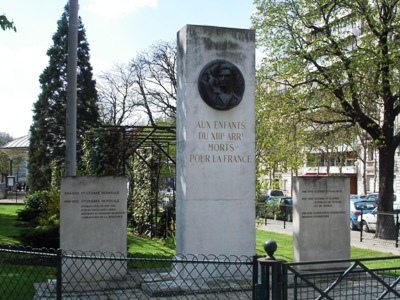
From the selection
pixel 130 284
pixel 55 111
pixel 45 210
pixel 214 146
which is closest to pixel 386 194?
pixel 45 210

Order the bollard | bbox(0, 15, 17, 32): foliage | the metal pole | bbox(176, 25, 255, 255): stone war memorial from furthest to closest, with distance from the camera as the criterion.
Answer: the metal pole → bbox(0, 15, 17, 32): foliage → bbox(176, 25, 255, 255): stone war memorial → the bollard

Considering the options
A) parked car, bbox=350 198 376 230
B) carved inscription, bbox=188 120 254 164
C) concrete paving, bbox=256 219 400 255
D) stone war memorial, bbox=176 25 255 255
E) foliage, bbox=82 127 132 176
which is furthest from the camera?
parked car, bbox=350 198 376 230

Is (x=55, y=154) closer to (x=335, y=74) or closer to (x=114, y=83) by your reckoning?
(x=114, y=83)

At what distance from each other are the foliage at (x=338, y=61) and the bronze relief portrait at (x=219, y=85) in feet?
32.3

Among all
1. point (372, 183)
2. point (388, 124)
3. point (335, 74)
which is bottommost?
point (372, 183)

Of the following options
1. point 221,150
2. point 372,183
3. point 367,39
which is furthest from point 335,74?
point 372,183

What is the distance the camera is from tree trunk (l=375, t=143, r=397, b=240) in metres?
20.8

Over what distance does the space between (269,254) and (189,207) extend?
512 cm

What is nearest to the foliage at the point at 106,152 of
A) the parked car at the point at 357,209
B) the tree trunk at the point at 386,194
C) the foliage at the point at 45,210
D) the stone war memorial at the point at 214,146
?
the foliage at the point at 45,210

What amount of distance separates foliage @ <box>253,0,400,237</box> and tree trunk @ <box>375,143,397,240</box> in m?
0.04

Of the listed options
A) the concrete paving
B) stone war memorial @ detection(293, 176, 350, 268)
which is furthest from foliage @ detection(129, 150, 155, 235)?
stone war memorial @ detection(293, 176, 350, 268)

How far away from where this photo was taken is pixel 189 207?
10.4m

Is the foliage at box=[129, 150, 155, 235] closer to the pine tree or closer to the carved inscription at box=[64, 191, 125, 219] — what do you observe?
the carved inscription at box=[64, 191, 125, 219]

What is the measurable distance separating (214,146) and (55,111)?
40.0 metres
